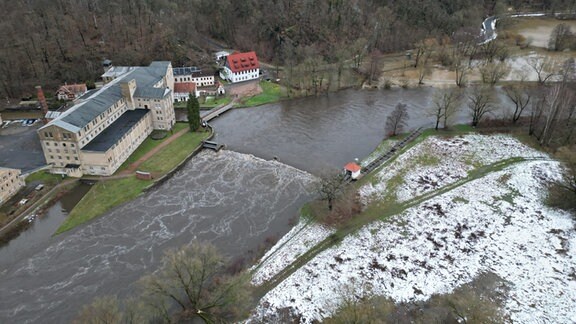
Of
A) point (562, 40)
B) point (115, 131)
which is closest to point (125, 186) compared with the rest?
point (115, 131)

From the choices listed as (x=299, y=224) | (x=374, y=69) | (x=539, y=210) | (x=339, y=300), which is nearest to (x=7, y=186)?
(x=299, y=224)

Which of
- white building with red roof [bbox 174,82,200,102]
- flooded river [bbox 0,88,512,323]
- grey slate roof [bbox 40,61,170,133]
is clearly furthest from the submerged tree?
grey slate roof [bbox 40,61,170,133]

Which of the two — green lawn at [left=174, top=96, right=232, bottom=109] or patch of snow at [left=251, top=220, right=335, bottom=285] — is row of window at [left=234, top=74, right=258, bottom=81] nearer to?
green lawn at [left=174, top=96, right=232, bottom=109]

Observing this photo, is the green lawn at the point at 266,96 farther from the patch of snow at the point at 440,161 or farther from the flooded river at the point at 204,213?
the patch of snow at the point at 440,161

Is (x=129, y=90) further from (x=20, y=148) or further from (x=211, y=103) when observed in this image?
(x=20, y=148)

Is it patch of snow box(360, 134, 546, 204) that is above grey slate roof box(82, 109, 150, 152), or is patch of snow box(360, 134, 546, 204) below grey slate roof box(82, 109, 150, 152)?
below

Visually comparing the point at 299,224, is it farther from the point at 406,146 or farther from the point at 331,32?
the point at 331,32

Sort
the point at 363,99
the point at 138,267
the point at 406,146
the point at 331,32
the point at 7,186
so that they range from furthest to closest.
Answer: the point at 331,32, the point at 363,99, the point at 406,146, the point at 7,186, the point at 138,267
